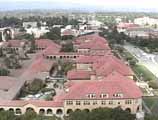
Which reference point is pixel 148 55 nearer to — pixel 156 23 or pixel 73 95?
pixel 73 95

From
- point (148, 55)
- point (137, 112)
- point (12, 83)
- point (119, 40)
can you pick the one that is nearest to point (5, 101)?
point (12, 83)

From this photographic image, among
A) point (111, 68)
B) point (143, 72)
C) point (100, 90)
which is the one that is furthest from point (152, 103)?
point (143, 72)

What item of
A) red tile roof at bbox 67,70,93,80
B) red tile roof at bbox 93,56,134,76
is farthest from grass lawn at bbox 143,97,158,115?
red tile roof at bbox 67,70,93,80

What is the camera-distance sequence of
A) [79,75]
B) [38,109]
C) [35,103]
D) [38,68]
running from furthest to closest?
[38,68] < [79,75] < [35,103] < [38,109]

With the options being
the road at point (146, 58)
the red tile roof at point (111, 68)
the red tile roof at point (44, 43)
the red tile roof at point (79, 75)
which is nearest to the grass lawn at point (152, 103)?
the red tile roof at point (111, 68)

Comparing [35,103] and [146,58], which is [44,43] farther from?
[35,103]
